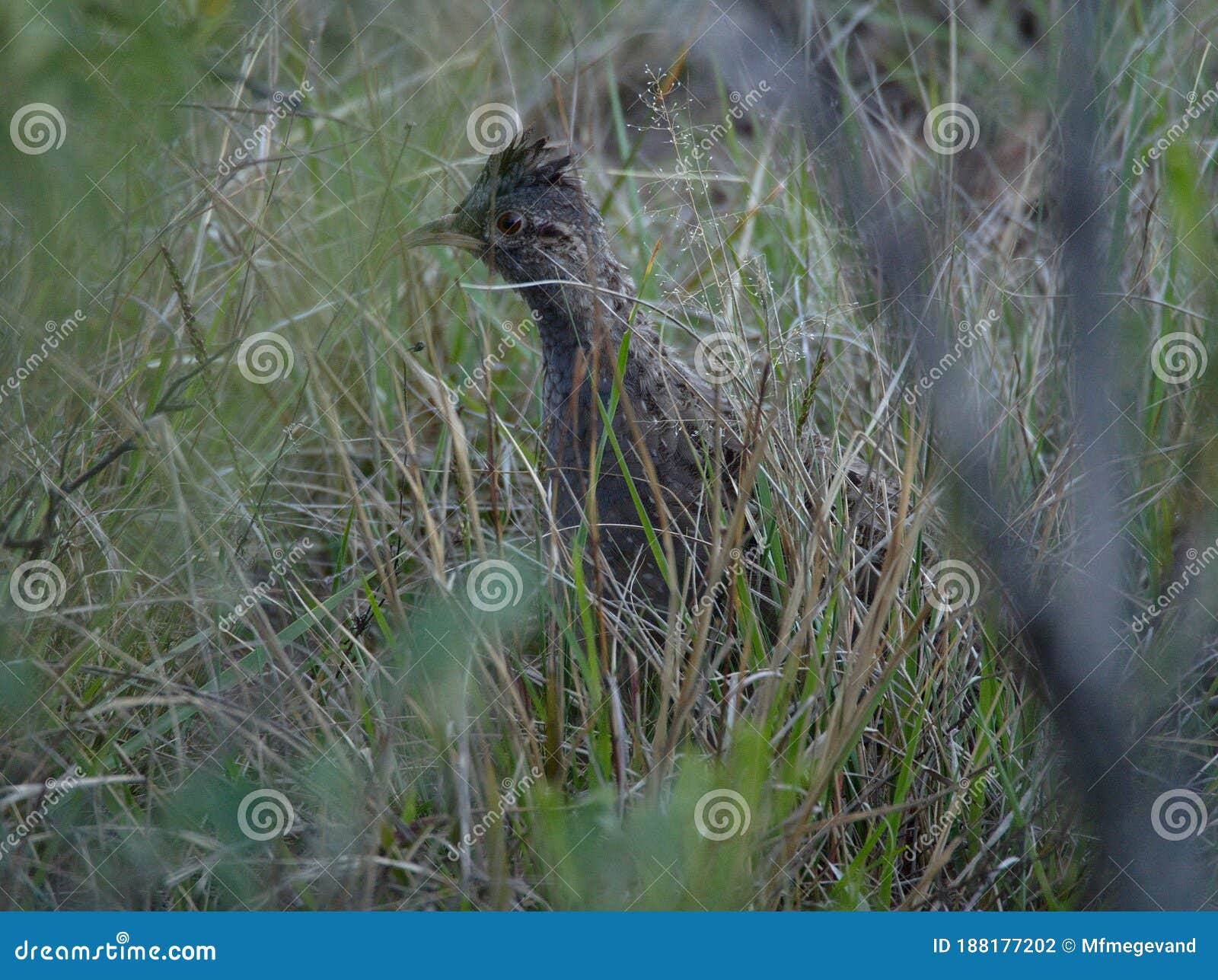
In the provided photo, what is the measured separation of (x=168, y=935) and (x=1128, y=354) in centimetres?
200

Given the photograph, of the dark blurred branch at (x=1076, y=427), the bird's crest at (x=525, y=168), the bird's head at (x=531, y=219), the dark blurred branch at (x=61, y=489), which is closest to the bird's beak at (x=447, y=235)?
the bird's head at (x=531, y=219)

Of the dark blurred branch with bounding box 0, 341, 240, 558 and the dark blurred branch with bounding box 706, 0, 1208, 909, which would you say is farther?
the dark blurred branch with bounding box 0, 341, 240, 558

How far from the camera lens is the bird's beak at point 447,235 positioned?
3.31 meters

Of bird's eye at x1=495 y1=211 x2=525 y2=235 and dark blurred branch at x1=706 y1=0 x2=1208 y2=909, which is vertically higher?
bird's eye at x1=495 y1=211 x2=525 y2=235

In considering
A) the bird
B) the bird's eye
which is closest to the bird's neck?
the bird

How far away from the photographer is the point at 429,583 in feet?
9.46

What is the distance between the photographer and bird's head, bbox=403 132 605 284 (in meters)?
3.21

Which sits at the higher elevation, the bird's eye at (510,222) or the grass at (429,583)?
the bird's eye at (510,222)

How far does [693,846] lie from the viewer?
194 centimetres

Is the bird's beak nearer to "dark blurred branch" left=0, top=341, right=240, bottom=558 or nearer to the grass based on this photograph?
the grass

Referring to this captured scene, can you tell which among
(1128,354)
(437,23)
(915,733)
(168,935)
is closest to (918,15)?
(437,23)

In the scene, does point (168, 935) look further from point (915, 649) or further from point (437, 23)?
point (437, 23)

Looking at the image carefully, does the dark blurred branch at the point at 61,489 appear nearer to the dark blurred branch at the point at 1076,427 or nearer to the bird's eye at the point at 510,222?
the bird's eye at the point at 510,222

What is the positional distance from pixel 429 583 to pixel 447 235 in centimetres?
111
